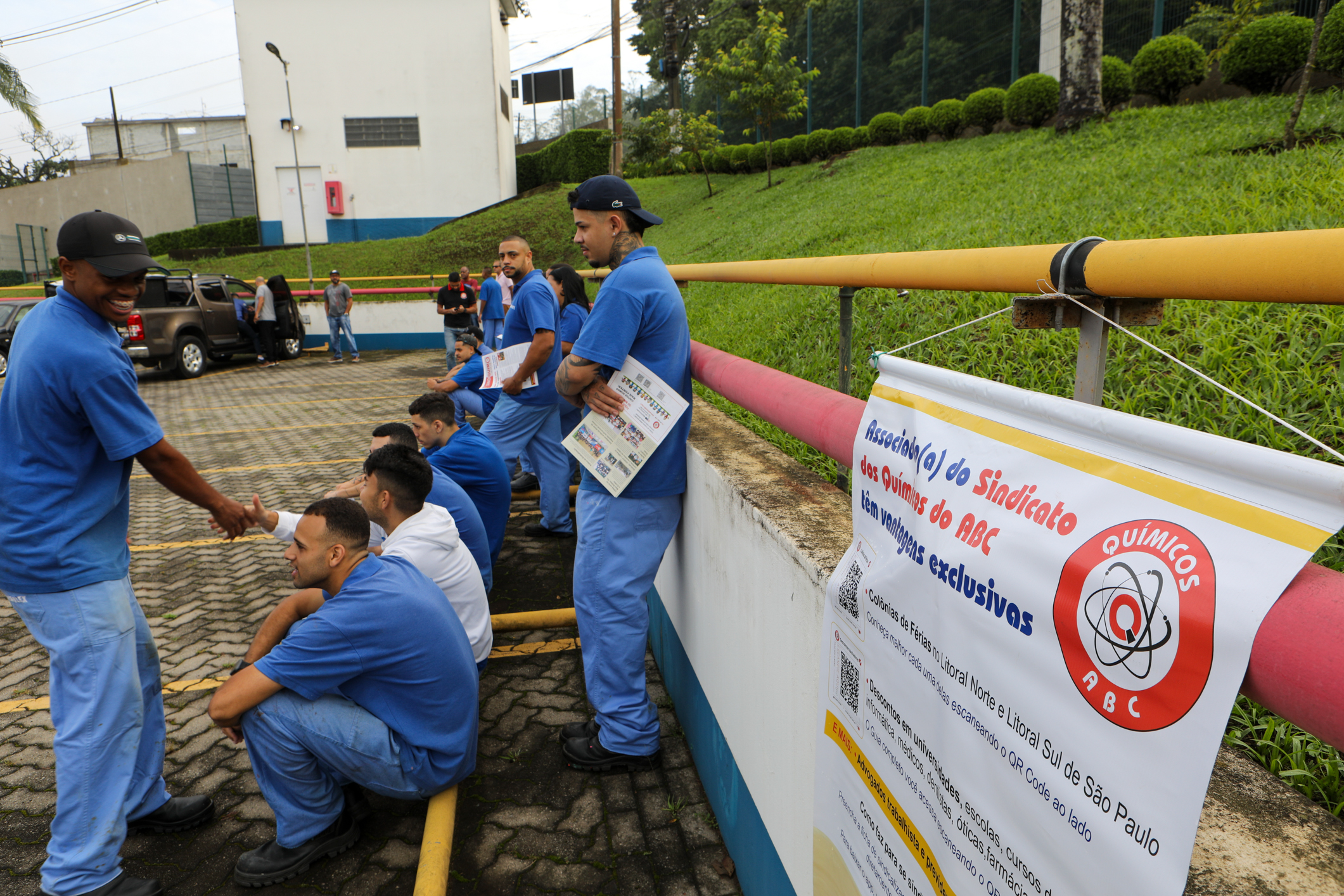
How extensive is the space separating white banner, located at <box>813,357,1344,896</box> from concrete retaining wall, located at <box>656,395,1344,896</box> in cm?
26

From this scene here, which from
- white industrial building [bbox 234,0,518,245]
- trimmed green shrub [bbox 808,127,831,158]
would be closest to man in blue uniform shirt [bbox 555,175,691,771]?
trimmed green shrub [bbox 808,127,831,158]

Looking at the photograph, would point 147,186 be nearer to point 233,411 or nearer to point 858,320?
point 233,411

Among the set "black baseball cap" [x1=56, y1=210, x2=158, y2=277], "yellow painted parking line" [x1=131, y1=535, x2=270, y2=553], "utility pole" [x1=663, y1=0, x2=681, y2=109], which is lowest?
"yellow painted parking line" [x1=131, y1=535, x2=270, y2=553]

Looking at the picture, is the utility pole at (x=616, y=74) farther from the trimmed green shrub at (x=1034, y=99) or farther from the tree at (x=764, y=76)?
the trimmed green shrub at (x=1034, y=99)

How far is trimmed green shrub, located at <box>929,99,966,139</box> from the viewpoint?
17.3m

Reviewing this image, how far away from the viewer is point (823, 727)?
146cm

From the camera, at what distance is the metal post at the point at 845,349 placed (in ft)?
8.13

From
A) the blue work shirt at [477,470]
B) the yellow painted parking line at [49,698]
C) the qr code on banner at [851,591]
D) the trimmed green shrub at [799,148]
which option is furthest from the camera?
the trimmed green shrub at [799,148]

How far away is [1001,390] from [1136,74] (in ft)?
48.9

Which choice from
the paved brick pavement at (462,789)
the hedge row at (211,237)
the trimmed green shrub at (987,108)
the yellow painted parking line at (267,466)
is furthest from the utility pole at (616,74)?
the hedge row at (211,237)

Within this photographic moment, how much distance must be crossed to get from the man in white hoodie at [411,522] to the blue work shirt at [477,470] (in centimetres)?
99

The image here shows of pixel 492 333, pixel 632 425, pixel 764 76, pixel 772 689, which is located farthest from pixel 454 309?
pixel 772 689

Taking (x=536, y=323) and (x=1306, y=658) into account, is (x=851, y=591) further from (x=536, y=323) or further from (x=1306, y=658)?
(x=536, y=323)

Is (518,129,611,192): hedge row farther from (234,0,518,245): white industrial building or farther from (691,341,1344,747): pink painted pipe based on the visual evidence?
(691,341,1344,747): pink painted pipe
